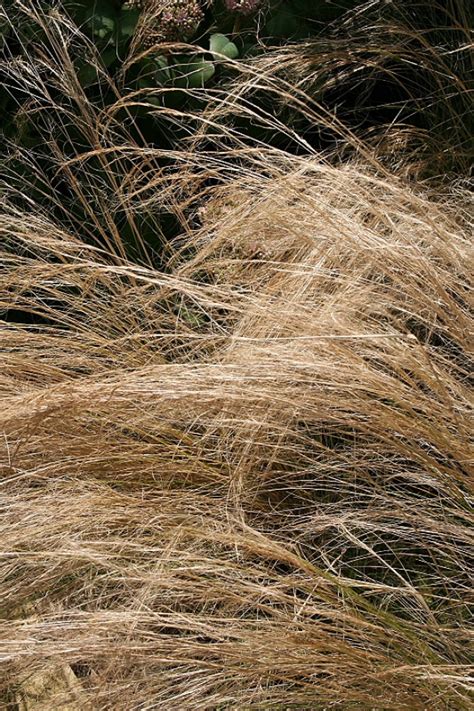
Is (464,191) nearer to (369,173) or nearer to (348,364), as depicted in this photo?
(369,173)

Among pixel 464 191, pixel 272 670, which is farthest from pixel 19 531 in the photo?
pixel 464 191

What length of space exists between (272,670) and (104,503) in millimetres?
355

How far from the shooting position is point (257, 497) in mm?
1662

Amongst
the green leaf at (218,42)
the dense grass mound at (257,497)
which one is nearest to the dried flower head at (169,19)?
the green leaf at (218,42)

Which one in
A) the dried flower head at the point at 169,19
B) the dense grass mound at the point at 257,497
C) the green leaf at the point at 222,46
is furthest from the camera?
the green leaf at the point at 222,46

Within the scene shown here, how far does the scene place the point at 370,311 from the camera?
1618mm

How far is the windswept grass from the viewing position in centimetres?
137

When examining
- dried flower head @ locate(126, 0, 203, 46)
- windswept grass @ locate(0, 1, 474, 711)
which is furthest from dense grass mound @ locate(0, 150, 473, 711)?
dried flower head @ locate(126, 0, 203, 46)

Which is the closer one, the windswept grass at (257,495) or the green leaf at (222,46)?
the windswept grass at (257,495)

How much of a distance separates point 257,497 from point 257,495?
19 mm

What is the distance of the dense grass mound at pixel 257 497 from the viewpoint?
137 cm

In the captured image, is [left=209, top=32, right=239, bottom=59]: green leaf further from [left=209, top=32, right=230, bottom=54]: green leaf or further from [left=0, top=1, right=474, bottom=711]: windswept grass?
[left=0, top=1, right=474, bottom=711]: windswept grass

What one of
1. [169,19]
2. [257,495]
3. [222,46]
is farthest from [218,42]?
[257,495]

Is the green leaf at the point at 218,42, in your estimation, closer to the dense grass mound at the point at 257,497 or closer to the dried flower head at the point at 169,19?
the dried flower head at the point at 169,19
